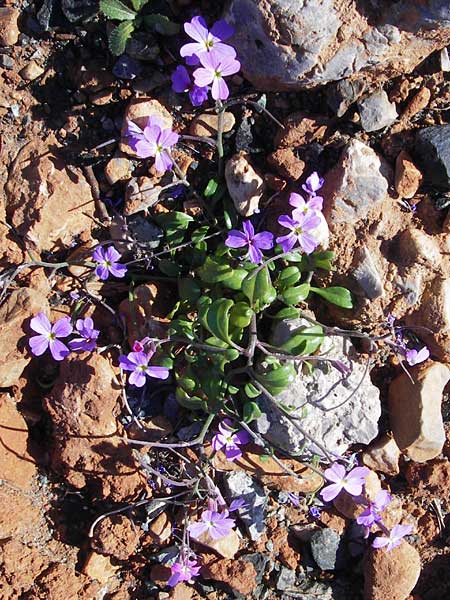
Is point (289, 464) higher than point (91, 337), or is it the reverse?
point (91, 337)

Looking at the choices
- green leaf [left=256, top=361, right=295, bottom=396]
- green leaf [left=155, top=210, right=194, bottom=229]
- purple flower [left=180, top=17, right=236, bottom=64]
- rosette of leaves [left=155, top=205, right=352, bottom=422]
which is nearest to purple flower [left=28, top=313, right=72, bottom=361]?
rosette of leaves [left=155, top=205, right=352, bottom=422]

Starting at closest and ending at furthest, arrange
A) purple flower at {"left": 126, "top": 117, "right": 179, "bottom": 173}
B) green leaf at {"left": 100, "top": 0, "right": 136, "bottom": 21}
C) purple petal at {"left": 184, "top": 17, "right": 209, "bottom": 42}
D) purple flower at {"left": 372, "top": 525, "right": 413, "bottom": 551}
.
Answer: purple petal at {"left": 184, "top": 17, "right": 209, "bottom": 42}, purple flower at {"left": 126, "top": 117, "right": 179, "bottom": 173}, green leaf at {"left": 100, "top": 0, "right": 136, "bottom": 21}, purple flower at {"left": 372, "top": 525, "right": 413, "bottom": 551}

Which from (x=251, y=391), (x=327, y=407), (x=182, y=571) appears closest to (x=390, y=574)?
(x=327, y=407)

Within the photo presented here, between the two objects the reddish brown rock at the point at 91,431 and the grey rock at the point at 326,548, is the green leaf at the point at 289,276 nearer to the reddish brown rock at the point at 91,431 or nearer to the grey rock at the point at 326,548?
the reddish brown rock at the point at 91,431

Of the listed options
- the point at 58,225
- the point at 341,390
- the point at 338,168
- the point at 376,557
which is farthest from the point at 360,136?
the point at 376,557

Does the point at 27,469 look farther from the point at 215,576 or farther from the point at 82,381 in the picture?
the point at 215,576

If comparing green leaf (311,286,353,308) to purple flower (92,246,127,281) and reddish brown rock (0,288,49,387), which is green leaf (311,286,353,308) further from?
reddish brown rock (0,288,49,387)
